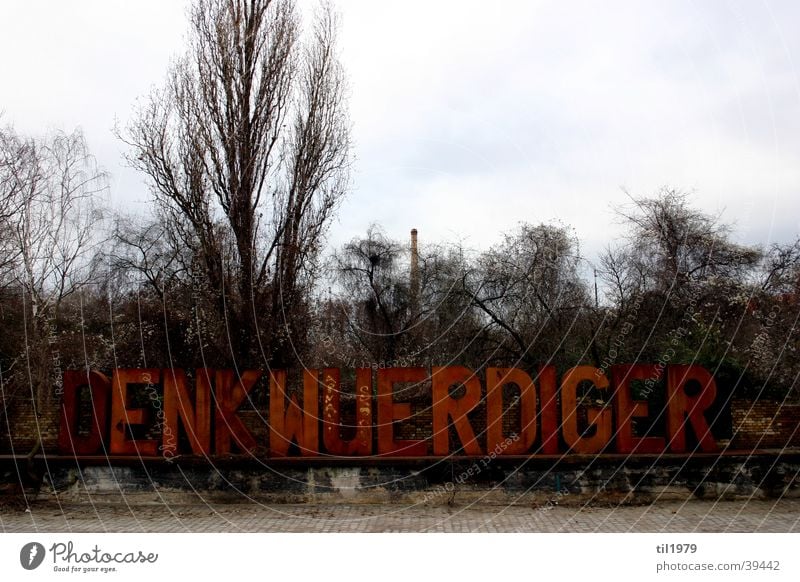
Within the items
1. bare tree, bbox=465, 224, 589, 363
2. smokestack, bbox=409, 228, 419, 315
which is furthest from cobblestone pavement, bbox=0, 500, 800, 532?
smokestack, bbox=409, 228, 419, 315

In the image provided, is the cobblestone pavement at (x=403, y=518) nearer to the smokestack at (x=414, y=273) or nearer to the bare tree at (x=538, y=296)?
the bare tree at (x=538, y=296)

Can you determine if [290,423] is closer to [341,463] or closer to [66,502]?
[341,463]

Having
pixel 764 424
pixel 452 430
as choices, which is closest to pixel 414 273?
pixel 452 430

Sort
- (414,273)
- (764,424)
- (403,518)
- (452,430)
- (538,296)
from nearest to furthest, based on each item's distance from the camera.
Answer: (403,518) < (452,430) < (764,424) < (538,296) < (414,273)

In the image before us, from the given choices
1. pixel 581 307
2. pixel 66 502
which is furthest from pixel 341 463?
pixel 581 307

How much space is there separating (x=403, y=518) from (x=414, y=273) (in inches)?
524

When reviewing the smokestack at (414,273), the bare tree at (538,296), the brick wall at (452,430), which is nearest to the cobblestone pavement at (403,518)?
the brick wall at (452,430)

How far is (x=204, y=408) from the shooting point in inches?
523

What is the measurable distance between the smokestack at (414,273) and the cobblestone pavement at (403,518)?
459 inches

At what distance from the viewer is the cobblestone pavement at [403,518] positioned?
10805 millimetres

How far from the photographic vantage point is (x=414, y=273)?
2422 cm

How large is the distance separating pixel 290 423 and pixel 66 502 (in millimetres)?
4156

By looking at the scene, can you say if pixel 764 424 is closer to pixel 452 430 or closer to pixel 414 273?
pixel 452 430

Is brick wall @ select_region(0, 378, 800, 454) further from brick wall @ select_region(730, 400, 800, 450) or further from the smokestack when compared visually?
the smokestack
